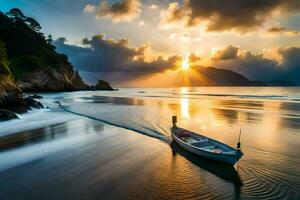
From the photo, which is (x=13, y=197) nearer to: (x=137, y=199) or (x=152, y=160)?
(x=137, y=199)

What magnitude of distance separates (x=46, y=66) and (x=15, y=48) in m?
21.0

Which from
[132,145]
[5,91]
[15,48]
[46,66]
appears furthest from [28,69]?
[132,145]

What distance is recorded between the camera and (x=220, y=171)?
1112 centimetres

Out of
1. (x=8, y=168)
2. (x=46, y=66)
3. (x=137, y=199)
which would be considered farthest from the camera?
(x=46, y=66)

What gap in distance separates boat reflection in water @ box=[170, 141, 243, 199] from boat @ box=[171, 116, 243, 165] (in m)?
0.29

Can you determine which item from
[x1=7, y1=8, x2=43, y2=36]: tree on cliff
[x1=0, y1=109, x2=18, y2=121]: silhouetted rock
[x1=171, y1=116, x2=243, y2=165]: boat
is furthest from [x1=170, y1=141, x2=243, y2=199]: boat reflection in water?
[x1=7, y1=8, x2=43, y2=36]: tree on cliff

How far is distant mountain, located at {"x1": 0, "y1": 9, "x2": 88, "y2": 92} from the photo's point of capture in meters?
92.6

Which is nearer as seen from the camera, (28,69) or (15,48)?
(28,69)

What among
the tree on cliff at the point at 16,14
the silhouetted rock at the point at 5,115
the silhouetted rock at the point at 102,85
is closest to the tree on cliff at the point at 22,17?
the tree on cliff at the point at 16,14

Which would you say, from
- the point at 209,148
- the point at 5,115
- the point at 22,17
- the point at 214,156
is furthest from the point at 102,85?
the point at 214,156

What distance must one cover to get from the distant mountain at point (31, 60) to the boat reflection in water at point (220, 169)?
294 ft

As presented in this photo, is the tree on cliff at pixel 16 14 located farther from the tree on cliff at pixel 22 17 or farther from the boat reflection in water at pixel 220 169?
the boat reflection in water at pixel 220 169

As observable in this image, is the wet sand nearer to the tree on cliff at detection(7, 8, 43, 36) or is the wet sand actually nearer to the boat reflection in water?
the boat reflection in water

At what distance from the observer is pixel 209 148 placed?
13.2 m
